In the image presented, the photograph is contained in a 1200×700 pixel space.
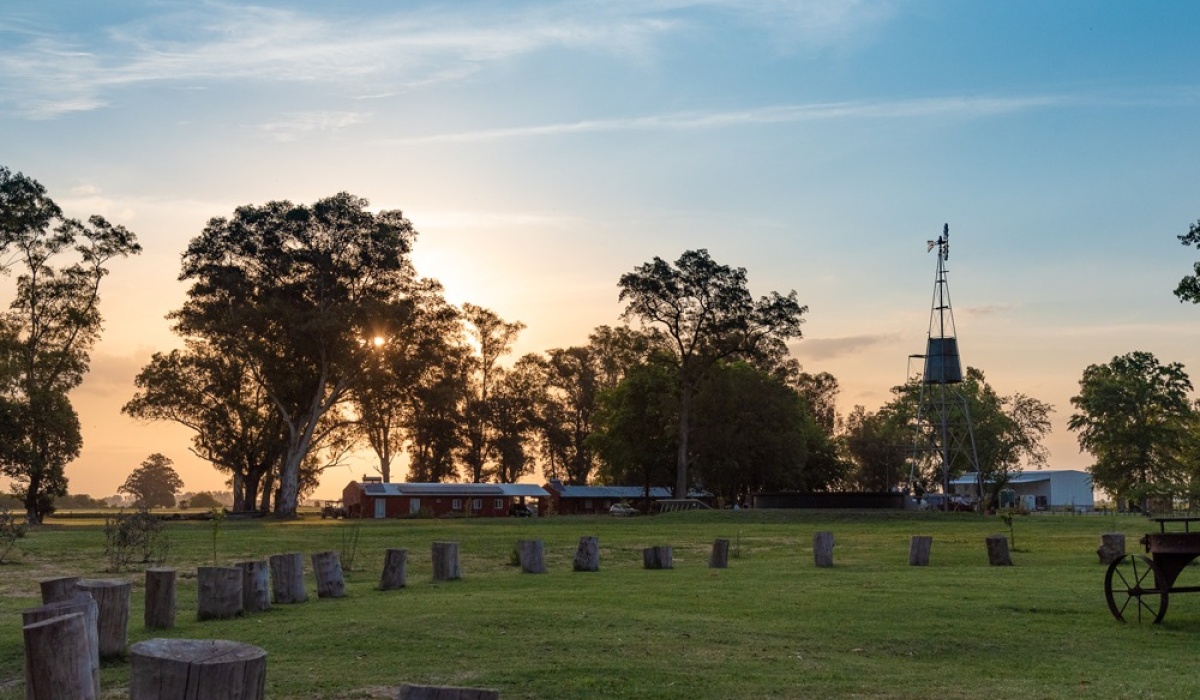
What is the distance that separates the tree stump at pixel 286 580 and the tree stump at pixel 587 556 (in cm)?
806

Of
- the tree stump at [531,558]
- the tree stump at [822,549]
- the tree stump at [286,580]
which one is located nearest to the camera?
the tree stump at [286,580]

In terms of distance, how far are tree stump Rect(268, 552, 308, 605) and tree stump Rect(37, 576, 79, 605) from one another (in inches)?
186

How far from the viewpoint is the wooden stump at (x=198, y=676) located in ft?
22.5

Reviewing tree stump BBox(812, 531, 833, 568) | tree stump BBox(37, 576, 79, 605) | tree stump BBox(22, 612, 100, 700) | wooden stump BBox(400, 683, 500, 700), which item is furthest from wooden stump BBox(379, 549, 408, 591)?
wooden stump BBox(400, 683, 500, 700)

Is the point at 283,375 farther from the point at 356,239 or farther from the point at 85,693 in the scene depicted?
the point at 85,693

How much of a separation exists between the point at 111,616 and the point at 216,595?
3376mm

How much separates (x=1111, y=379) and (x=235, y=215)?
67090mm

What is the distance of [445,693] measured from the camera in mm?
6094

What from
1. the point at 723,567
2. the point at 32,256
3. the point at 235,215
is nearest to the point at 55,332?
the point at 32,256

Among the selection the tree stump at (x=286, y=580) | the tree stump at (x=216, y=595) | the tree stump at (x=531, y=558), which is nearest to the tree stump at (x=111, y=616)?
the tree stump at (x=216, y=595)

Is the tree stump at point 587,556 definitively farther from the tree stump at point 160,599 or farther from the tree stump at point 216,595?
the tree stump at point 160,599

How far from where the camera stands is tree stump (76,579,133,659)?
45.2ft

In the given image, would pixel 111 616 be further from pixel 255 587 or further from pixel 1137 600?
pixel 1137 600

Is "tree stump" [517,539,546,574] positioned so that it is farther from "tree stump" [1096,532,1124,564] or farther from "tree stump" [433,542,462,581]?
"tree stump" [1096,532,1124,564]
